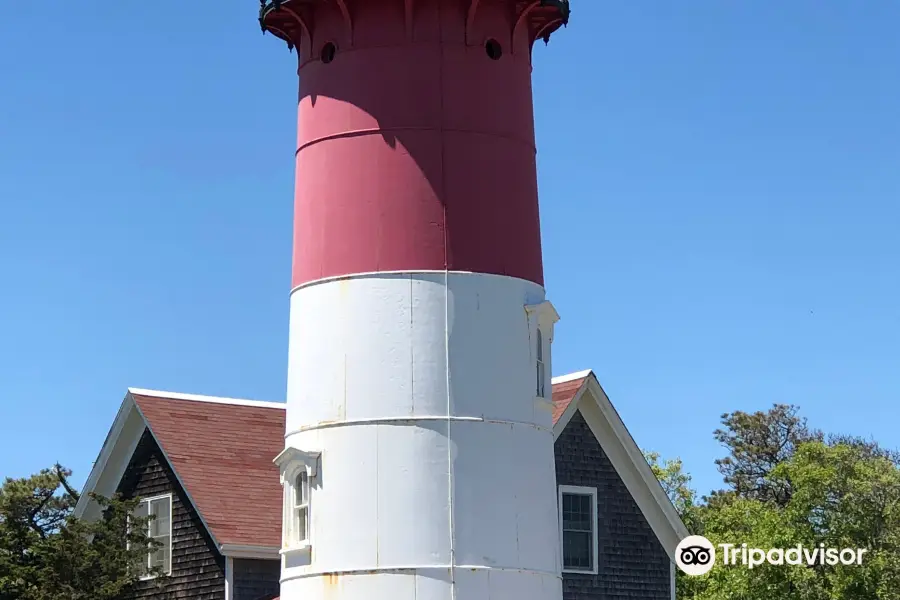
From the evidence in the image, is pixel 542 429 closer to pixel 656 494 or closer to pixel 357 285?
pixel 357 285

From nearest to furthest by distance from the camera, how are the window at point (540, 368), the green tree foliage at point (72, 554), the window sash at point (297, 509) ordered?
1. the window sash at point (297, 509)
2. the window at point (540, 368)
3. the green tree foliage at point (72, 554)

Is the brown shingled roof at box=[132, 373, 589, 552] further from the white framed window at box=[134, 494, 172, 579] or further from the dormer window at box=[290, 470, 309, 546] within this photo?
the dormer window at box=[290, 470, 309, 546]

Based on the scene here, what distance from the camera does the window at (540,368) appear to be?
21.9 metres

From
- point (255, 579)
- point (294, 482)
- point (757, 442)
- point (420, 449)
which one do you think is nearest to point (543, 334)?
point (420, 449)

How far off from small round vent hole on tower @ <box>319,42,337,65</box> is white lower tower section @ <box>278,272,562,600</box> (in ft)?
9.70

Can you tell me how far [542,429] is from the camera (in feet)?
71.2

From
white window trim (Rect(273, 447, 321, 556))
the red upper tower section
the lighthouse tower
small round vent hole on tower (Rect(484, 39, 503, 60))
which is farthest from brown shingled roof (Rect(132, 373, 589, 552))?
small round vent hole on tower (Rect(484, 39, 503, 60))

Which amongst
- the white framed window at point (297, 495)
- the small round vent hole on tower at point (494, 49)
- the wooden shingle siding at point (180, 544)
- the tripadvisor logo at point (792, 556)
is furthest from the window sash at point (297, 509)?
the tripadvisor logo at point (792, 556)

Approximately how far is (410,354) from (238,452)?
8901mm

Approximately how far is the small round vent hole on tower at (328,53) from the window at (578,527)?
999 cm

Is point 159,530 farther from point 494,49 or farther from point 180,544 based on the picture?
point 494,49

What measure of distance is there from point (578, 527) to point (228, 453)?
6.00 metres

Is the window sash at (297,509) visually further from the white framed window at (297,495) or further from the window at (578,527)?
the window at (578,527)

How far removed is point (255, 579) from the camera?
26750 mm
